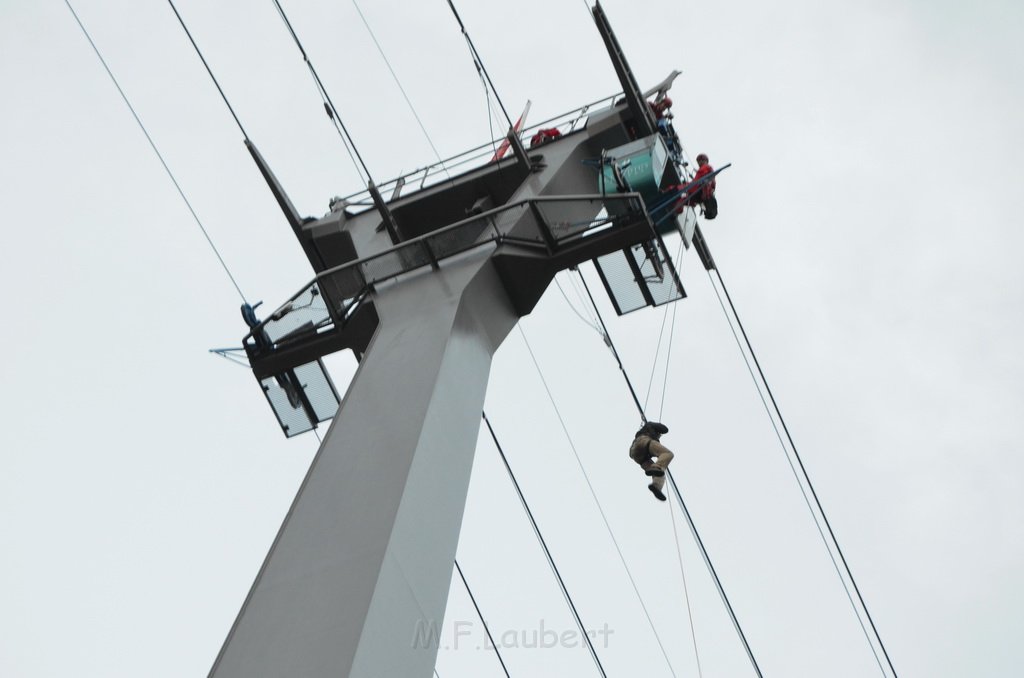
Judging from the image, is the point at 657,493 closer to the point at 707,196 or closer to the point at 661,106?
the point at 707,196

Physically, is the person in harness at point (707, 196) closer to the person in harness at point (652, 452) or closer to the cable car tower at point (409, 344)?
the cable car tower at point (409, 344)

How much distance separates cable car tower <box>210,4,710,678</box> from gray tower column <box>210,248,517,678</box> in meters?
0.02

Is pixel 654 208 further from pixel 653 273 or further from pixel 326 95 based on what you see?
pixel 326 95

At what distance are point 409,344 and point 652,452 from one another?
12.1ft

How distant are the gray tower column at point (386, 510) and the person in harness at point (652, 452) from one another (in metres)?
2.39

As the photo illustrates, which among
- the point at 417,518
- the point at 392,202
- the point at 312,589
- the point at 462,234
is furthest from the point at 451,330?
the point at 392,202

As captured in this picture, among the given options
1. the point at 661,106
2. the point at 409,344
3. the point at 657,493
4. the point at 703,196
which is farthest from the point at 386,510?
the point at 661,106

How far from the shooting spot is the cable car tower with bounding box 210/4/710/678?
912cm

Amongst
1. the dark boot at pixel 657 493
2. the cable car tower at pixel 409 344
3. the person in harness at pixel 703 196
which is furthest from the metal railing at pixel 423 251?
the dark boot at pixel 657 493

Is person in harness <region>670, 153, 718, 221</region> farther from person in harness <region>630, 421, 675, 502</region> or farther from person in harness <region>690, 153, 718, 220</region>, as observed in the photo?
person in harness <region>630, 421, 675, 502</region>

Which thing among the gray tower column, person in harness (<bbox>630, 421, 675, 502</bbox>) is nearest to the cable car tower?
the gray tower column

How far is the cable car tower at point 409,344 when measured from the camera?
9.12m

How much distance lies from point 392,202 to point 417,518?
8.32 meters

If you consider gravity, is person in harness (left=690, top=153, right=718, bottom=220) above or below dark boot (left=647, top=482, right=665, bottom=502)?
above
